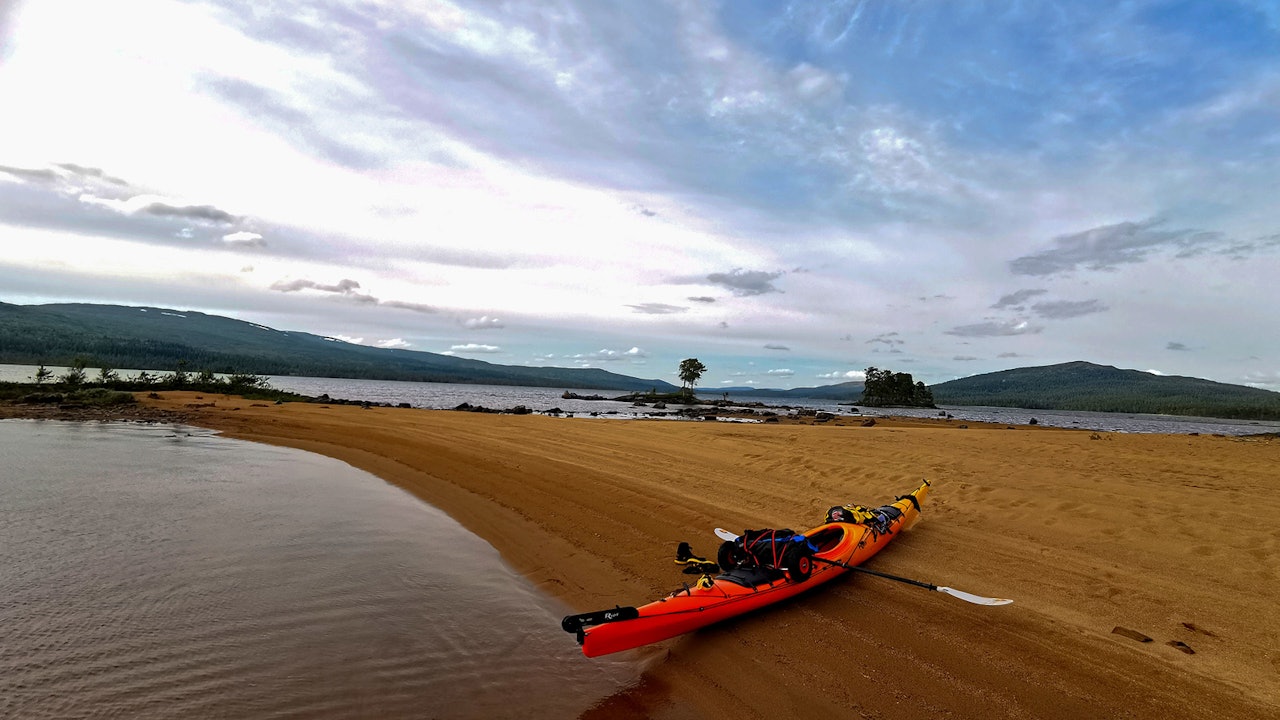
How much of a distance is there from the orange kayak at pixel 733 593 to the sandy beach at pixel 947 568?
0.27 m

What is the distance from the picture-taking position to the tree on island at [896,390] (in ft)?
389

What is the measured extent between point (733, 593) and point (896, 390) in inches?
4919

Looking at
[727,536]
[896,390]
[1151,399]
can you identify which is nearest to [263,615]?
[727,536]

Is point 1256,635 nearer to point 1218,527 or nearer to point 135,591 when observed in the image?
point 1218,527

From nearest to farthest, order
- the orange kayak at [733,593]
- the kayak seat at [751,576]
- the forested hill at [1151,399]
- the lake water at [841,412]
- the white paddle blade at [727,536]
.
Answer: the orange kayak at [733,593], the kayak seat at [751,576], the white paddle blade at [727,536], the lake water at [841,412], the forested hill at [1151,399]

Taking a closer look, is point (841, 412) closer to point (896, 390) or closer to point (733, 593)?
point (896, 390)

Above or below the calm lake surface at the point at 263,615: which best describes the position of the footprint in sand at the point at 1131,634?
above

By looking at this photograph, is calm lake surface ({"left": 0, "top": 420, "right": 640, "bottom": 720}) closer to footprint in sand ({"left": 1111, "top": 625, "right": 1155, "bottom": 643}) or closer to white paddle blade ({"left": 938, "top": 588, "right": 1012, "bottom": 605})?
white paddle blade ({"left": 938, "top": 588, "right": 1012, "bottom": 605})

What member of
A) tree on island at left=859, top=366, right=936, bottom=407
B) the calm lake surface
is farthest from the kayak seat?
tree on island at left=859, top=366, right=936, bottom=407

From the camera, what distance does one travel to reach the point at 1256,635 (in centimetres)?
623

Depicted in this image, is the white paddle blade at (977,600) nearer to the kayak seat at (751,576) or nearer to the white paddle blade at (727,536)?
the kayak seat at (751,576)

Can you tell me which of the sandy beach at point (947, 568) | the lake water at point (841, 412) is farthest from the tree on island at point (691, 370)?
the sandy beach at point (947, 568)

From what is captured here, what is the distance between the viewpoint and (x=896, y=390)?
390 ft

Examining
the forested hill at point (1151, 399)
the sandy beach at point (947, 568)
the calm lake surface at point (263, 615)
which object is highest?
the forested hill at point (1151, 399)
